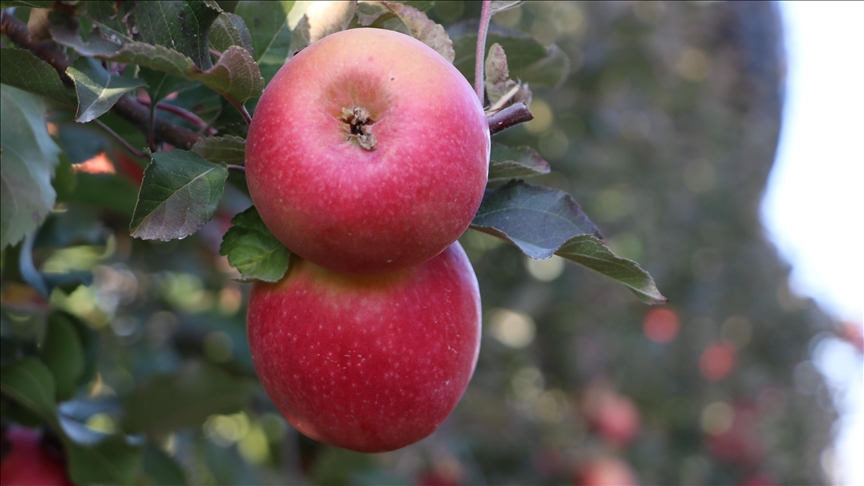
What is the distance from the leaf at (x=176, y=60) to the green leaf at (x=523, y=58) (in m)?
0.25

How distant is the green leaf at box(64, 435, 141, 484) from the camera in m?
0.90

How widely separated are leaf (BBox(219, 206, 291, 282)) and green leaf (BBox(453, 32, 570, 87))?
267 millimetres

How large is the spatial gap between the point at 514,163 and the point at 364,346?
0.67 feet

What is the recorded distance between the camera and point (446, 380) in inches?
25.1

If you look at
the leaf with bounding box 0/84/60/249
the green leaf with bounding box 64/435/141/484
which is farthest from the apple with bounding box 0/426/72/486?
the leaf with bounding box 0/84/60/249

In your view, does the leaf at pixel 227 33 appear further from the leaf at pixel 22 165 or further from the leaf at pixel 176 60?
the leaf at pixel 22 165

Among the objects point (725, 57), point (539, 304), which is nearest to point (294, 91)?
point (539, 304)

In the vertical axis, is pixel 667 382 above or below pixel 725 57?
below

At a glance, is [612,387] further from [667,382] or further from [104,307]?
[104,307]

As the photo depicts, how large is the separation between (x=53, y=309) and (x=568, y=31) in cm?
211

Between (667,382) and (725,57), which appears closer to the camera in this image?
(667,382)

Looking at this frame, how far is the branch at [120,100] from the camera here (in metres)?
0.66

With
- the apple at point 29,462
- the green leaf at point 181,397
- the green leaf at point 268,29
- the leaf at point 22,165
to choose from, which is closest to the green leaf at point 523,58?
the green leaf at point 268,29

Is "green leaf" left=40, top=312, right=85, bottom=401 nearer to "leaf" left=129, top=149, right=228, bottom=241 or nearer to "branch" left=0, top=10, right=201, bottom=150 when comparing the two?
"branch" left=0, top=10, right=201, bottom=150
